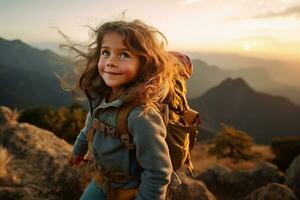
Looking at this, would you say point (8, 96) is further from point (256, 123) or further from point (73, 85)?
point (73, 85)

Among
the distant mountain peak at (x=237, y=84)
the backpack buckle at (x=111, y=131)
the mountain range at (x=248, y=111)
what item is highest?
the backpack buckle at (x=111, y=131)

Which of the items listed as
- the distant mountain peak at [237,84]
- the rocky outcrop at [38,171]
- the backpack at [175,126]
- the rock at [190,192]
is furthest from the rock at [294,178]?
the distant mountain peak at [237,84]

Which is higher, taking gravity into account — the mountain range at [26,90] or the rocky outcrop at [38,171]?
the rocky outcrop at [38,171]

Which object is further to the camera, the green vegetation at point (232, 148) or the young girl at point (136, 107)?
the green vegetation at point (232, 148)

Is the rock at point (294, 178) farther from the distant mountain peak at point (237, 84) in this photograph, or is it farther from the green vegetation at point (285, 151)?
the distant mountain peak at point (237, 84)

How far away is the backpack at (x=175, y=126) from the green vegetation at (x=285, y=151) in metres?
21.8

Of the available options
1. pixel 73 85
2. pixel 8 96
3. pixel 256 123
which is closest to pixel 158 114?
pixel 73 85

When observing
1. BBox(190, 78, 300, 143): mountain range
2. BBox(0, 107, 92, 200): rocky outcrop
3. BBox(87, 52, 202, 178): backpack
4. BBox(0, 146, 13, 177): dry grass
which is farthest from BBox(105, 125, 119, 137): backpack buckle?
BBox(190, 78, 300, 143): mountain range

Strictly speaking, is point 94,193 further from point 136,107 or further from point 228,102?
point 228,102

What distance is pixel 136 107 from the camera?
2090mm

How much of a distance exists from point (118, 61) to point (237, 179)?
30.0 ft

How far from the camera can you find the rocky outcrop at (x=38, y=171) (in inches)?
160

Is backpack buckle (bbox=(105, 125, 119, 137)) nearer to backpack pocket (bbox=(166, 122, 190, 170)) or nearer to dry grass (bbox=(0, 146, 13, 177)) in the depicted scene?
backpack pocket (bbox=(166, 122, 190, 170))

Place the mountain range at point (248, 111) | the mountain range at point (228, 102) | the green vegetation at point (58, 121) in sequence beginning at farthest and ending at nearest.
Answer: the mountain range at point (248, 111), the mountain range at point (228, 102), the green vegetation at point (58, 121)
